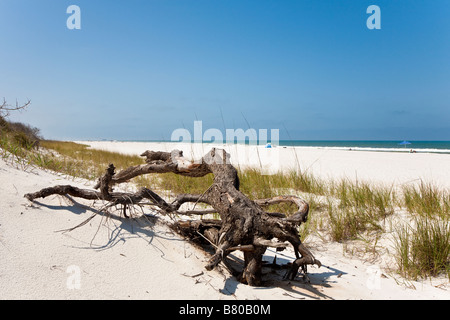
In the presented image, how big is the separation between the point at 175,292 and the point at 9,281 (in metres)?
0.98

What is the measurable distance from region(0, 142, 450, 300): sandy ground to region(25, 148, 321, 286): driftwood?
142 millimetres

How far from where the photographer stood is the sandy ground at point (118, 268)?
1.90 meters

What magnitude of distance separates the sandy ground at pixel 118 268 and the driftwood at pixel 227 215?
0.47ft

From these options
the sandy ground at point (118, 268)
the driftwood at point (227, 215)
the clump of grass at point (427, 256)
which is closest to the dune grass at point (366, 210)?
the clump of grass at point (427, 256)

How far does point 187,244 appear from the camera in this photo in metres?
2.69

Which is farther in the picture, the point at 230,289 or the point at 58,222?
the point at 58,222

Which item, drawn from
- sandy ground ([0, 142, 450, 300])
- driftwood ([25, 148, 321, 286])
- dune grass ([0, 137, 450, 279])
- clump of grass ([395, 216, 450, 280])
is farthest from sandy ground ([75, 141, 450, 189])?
sandy ground ([0, 142, 450, 300])

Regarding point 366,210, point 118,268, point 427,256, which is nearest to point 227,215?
point 118,268

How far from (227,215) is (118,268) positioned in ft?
2.84

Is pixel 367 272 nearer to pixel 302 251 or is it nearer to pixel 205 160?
pixel 302 251

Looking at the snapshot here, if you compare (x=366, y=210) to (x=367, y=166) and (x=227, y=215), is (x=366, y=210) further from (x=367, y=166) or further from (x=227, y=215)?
(x=367, y=166)

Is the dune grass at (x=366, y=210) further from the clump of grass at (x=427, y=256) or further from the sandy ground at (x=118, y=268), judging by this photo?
the sandy ground at (x=118, y=268)

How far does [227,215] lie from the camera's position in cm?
236
